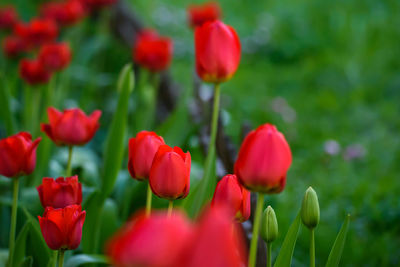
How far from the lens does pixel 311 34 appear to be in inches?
151

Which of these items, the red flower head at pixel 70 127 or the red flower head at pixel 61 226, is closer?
the red flower head at pixel 61 226

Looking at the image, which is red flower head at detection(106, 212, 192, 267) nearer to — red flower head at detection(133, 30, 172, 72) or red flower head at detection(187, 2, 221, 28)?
red flower head at detection(133, 30, 172, 72)

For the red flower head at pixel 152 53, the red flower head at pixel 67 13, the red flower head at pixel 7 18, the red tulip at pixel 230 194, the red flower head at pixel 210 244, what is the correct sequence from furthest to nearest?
the red flower head at pixel 7 18 → the red flower head at pixel 67 13 → the red flower head at pixel 152 53 → the red tulip at pixel 230 194 → the red flower head at pixel 210 244

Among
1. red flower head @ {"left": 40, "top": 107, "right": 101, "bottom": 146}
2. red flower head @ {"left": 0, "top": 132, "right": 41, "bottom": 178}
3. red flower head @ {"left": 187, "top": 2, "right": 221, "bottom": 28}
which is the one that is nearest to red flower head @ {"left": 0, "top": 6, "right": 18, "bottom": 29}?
red flower head @ {"left": 187, "top": 2, "right": 221, "bottom": 28}

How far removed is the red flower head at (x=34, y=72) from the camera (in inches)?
68.1

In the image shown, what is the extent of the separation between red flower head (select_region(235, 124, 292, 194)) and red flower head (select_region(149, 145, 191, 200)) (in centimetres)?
11

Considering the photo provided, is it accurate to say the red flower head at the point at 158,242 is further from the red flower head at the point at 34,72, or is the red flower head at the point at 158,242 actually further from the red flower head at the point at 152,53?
the red flower head at the point at 152,53

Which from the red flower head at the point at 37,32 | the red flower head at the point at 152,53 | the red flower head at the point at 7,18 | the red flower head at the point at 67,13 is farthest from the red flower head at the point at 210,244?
the red flower head at the point at 7,18

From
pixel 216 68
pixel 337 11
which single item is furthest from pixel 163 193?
pixel 337 11

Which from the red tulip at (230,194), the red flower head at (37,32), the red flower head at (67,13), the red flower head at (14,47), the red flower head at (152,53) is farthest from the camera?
the red flower head at (67,13)

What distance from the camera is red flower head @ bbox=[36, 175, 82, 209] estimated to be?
883 millimetres

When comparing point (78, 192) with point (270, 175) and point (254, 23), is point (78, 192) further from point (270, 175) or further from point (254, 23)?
point (254, 23)

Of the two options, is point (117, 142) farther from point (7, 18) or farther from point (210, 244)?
point (7, 18)

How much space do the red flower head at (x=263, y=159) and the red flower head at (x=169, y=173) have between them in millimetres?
111
